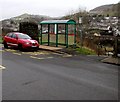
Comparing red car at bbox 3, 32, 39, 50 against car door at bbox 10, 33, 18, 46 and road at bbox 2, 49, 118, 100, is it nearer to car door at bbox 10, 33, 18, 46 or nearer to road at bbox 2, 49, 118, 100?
car door at bbox 10, 33, 18, 46

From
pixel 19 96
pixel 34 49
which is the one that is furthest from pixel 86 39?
pixel 19 96

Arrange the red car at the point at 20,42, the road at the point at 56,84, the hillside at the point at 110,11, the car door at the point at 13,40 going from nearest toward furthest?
1. the road at the point at 56,84
2. the red car at the point at 20,42
3. the car door at the point at 13,40
4. the hillside at the point at 110,11

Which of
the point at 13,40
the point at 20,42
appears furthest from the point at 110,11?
the point at 20,42

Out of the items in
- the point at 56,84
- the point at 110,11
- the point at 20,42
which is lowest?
the point at 56,84

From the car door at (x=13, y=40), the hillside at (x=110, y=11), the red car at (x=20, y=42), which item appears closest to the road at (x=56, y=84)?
the red car at (x=20, y=42)

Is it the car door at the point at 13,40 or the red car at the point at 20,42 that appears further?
the car door at the point at 13,40

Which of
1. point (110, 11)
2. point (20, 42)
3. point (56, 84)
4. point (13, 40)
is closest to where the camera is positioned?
point (56, 84)

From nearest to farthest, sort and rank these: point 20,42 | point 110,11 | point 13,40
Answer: point 20,42
point 13,40
point 110,11

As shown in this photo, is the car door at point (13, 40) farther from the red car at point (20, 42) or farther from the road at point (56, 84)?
the road at point (56, 84)

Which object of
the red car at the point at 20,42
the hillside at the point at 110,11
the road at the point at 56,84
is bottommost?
the road at the point at 56,84

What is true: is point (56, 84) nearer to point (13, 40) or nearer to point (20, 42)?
point (20, 42)

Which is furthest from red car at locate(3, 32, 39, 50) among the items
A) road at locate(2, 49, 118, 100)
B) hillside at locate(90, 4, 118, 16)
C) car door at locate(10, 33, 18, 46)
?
hillside at locate(90, 4, 118, 16)

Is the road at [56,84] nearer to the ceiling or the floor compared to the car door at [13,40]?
nearer to the floor

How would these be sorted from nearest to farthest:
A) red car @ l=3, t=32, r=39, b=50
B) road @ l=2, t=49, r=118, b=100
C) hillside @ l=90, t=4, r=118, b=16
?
road @ l=2, t=49, r=118, b=100, red car @ l=3, t=32, r=39, b=50, hillside @ l=90, t=4, r=118, b=16
